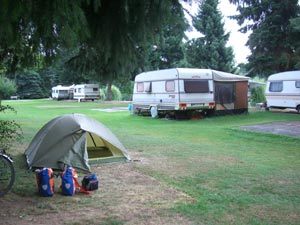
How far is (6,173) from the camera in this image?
5391mm

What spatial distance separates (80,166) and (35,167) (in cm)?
86

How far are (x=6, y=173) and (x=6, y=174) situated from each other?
0.01 meters

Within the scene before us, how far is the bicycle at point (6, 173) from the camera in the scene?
210 inches

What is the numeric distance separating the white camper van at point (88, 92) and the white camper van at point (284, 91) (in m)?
25.6

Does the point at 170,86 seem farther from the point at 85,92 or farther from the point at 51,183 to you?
the point at 85,92

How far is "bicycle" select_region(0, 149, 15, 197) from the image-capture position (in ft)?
17.5

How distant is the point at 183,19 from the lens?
12.0 feet

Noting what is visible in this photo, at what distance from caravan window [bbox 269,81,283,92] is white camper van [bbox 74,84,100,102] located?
2583 centimetres

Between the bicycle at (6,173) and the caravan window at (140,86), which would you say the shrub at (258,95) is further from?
the bicycle at (6,173)

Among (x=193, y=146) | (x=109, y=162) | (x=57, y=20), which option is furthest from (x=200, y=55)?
(x=57, y=20)

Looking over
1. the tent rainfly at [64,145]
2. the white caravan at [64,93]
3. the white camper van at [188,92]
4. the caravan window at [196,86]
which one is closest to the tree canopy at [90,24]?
the tent rainfly at [64,145]

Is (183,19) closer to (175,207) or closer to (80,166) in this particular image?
(175,207)

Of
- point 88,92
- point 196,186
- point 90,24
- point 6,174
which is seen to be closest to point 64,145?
point 6,174

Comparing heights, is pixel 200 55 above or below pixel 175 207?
above
